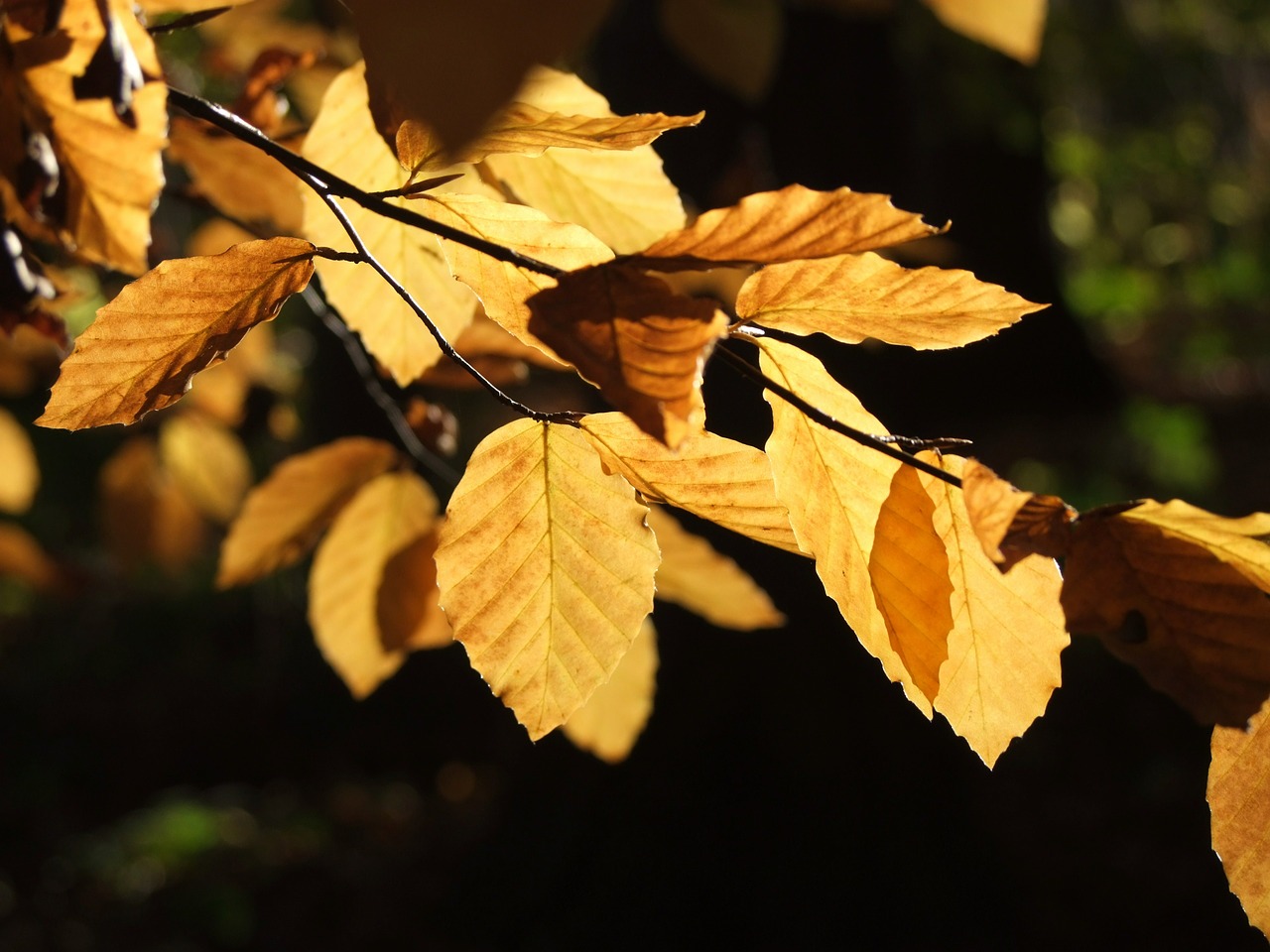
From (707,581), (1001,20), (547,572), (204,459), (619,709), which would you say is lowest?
(204,459)

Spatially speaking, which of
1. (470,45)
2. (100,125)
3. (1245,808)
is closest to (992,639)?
(1245,808)

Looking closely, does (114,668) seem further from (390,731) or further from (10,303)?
(10,303)

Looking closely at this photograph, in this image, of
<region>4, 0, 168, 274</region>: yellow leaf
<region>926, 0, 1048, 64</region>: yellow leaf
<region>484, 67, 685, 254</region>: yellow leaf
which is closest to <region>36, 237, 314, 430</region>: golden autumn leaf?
<region>4, 0, 168, 274</region>: yellow leaf

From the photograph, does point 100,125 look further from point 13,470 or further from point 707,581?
point 13,470

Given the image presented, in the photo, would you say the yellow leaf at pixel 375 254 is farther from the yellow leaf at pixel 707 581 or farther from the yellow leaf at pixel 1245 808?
the yellow leaf at pixel 1245 808

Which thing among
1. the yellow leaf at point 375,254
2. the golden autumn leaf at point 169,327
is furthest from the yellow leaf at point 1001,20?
the golden autumn leaf at point 169,327
